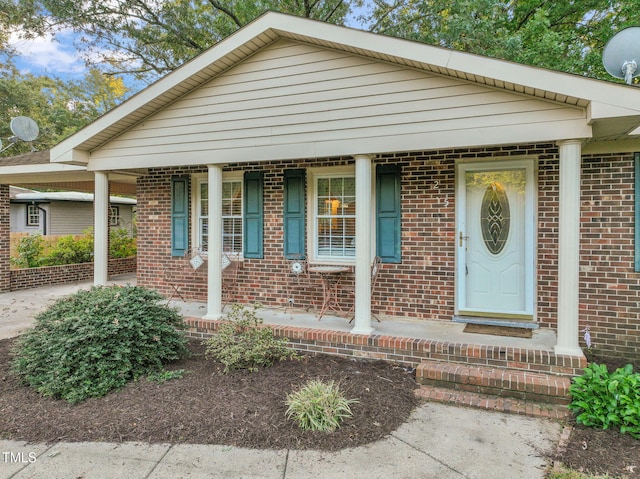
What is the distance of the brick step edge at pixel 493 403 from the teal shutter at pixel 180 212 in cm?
469

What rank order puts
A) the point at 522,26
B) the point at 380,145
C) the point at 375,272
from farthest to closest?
1. the point at 522,26
2. the point at 375,272
3. the point at 380,145

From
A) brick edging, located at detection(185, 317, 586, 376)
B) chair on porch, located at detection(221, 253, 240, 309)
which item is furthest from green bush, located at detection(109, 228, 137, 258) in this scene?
brick edging, located at detection(185, 317, 586, 376)

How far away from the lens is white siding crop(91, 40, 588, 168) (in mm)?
4125

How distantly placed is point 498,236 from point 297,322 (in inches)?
115

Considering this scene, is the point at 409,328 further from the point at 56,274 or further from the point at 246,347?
the point at 56,274

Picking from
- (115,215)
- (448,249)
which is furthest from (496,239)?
(115,215)

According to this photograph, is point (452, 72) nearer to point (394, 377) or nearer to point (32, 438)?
point (394, 377)

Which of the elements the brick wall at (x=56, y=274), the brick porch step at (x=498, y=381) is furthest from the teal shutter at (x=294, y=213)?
the brick wall at (x=56, y=274)

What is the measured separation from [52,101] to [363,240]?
25370 mm

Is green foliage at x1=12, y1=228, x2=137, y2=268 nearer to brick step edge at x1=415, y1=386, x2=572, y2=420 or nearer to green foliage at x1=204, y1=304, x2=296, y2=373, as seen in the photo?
green foliage at x1=204, y1=304, x2=296, y2=373

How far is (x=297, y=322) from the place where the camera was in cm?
537

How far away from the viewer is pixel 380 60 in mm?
4594

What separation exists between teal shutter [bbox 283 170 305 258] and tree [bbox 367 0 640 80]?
5678mm

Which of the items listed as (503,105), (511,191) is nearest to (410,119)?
(503,105)
